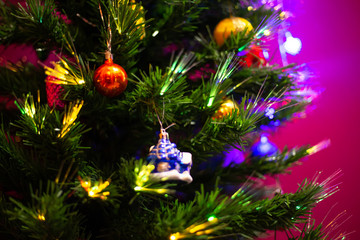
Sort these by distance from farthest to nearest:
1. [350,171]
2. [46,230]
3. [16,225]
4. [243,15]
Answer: [350,171]
[243,15]
[16,225]
[46,230]

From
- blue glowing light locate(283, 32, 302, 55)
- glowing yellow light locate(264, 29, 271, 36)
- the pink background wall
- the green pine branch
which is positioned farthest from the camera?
the pink background wall

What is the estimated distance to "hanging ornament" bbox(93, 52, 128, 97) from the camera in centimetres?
57

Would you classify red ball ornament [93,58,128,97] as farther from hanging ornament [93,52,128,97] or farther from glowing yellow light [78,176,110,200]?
glowing yellow light [78,176,110,200]

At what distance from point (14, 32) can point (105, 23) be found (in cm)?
19

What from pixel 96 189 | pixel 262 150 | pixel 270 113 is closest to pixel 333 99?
pixel 262 150

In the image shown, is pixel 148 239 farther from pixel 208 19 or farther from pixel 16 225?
pixel 208 19

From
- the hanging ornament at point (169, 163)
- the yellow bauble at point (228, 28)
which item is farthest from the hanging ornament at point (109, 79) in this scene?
the yellow bauble at point (228, 28)

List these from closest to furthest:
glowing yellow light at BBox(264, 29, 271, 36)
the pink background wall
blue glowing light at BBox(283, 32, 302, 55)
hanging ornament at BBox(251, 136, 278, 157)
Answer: glowing yellow light at BBox(264, 29, 271, 36), hanging ornament at BBox(251, 136, 278, 157), blue glowing light at BBox(283, 32, 302, 55), the pink background wall

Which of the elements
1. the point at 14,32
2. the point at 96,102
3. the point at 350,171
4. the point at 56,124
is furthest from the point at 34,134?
the point at 350,171

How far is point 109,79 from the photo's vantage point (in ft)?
1.87

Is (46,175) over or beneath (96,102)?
beneath

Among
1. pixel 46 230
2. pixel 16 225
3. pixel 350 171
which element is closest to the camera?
pixel 46 230

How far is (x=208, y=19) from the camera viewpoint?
0.90m

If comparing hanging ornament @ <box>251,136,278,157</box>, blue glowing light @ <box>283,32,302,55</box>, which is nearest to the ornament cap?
hanging ornament @ <box>251,136,278,157</box>
